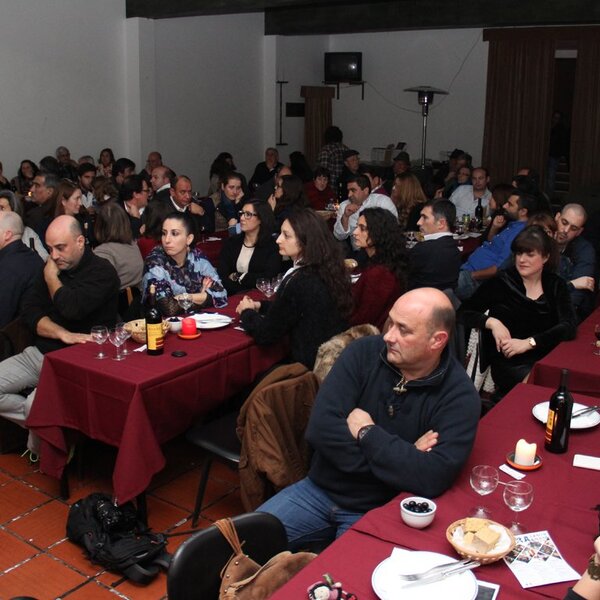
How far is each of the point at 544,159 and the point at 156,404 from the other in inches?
443

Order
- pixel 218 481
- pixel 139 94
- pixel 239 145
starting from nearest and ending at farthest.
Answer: pixel 218 481, pixel 139 94, pixel 239 145

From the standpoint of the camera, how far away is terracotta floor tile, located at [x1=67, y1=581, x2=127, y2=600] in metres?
3.02

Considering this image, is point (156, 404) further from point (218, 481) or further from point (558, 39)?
point (558, 39)

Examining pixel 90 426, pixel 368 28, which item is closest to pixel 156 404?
pixel 90 426

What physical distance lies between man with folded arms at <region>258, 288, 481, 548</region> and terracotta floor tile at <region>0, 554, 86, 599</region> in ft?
3.50

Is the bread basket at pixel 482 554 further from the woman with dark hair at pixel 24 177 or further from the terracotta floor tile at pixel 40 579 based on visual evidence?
the woman with dark hair at pixel 24 177

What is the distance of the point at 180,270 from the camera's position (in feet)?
15.0

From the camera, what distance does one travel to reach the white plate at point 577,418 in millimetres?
2756

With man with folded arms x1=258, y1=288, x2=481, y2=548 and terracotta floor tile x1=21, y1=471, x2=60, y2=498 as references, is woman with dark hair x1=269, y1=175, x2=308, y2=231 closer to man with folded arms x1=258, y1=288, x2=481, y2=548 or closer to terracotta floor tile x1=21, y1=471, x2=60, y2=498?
terracotta floor tile x1=21, y1=471, x2=60, y2=498

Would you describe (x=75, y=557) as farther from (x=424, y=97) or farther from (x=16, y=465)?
(x=424, y=97)

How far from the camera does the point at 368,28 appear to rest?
12.4 m

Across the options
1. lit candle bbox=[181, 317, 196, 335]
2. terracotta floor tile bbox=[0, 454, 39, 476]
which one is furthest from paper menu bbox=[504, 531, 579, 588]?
terracotta floor tile bbox=[0, 454, 39, 476]

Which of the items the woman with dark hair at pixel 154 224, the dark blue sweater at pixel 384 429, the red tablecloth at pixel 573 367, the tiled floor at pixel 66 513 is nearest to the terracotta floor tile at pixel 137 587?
the tiled floor at pixel 66 513

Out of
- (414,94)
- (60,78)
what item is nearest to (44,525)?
(60,78)
